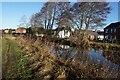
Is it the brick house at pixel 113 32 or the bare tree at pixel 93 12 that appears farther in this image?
the brick house at pixel 113 32

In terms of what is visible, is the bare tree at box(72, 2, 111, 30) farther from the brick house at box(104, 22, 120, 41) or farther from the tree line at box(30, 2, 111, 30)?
the brick house at box(104, 22, 120, 41)

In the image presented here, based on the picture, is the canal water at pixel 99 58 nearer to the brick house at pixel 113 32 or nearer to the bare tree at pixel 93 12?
the bare tree at pixel 93 12

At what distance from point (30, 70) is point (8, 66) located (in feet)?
6.13

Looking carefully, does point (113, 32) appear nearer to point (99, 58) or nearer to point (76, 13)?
point (76, 13)

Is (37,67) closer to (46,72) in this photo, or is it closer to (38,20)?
(46,72)

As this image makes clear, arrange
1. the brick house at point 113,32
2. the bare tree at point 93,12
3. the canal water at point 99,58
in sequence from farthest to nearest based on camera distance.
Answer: the brick house at point 113,32 < the bare tree at point 93,12 < the canal water at point 99,58

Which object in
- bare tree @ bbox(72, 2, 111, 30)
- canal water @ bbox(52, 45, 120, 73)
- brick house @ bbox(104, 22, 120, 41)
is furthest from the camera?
brick house @ bbox(104, 22, 120, 41)

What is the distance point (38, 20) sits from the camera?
2093 inches

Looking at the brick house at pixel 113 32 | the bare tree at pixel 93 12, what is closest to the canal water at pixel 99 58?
the bare tree at pixel 93 12

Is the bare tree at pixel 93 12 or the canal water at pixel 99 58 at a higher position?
the bare tree at pixel 93 12

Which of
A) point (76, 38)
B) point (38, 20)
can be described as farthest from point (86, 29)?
point (38, 20)

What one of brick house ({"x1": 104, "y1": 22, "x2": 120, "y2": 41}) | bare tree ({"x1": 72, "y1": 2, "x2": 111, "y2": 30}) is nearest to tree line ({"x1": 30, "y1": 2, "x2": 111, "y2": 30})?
bare tree ({"x1": 72, "y1": 2, "x2": 111, "y2": 30})

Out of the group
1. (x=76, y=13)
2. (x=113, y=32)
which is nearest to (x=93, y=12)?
(x=76, y=13)

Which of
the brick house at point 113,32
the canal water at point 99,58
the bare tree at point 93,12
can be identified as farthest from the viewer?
the brick house at point 113,32
